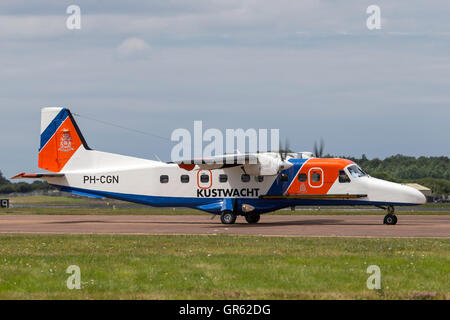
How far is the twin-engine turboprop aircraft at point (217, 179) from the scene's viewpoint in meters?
36.2

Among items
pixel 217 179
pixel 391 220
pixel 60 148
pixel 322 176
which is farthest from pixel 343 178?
pixel 60 148

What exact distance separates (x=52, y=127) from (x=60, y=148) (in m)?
1.52

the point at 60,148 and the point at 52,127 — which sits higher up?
the point at 52,127

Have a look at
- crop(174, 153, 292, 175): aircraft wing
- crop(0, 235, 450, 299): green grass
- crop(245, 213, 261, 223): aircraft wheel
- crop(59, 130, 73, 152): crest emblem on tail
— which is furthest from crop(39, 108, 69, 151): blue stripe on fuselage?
crop(0, 235, 450, 299): green grass

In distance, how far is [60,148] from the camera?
4150cm

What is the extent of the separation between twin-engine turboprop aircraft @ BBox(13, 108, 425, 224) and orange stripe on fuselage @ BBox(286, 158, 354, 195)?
2.3 inches

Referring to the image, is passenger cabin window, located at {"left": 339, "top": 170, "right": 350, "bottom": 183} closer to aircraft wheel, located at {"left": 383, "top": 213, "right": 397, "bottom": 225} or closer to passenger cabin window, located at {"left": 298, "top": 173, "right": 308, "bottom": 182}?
passenger cabin window, located at {"left": 298, "top": 173, "right": 308, "bottom": 182}

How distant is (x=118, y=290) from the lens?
1495cm

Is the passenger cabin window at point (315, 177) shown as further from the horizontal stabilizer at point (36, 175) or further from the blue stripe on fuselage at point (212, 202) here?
the horizontal stabilizer at point (36, 175)

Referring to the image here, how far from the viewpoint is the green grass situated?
14.7m

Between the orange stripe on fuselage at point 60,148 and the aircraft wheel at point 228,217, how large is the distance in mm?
11018

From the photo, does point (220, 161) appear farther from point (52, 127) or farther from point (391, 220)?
point (52, 127)
